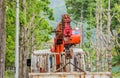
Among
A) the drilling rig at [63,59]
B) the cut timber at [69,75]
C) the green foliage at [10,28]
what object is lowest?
the cut timber at [69,75]

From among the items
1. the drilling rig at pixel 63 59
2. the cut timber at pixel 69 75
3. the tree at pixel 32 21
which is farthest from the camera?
the tree at pixel 32 21

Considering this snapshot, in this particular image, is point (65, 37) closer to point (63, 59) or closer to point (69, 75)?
point (63, 59)

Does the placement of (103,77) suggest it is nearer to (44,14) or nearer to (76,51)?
(76,51)

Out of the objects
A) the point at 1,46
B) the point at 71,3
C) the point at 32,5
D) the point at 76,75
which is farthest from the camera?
the point at 71,3

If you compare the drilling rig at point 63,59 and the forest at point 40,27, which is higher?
the forest at point 40,27

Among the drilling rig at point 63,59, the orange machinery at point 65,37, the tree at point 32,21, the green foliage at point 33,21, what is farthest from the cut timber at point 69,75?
the tree at point 32,21

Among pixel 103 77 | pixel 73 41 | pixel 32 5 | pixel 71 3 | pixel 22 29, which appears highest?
pixel 71 3

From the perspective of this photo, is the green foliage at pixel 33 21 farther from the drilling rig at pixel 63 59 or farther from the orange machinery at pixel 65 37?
the orange machinery at pixel 65 37

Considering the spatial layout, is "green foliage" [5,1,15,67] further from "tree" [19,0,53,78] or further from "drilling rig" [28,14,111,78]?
"drilling rig" [28,14,111,78]

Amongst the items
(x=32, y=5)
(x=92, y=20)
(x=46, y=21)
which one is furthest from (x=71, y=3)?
(x=32, y=5)

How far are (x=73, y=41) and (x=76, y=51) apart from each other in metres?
3.43

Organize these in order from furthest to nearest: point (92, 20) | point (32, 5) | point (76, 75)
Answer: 1. point (92, 20)
2. point (32, 5)
3. point (76, 75)

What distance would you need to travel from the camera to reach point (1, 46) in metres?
17.6

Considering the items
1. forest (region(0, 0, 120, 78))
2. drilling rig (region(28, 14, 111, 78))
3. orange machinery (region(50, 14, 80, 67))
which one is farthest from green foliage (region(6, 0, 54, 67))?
orange machinery (region(50, 14, 80, 67))
